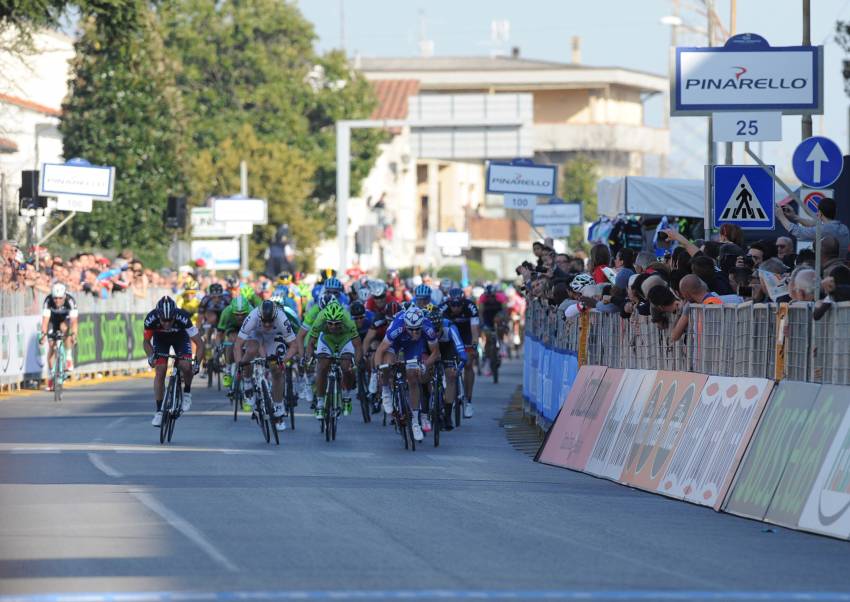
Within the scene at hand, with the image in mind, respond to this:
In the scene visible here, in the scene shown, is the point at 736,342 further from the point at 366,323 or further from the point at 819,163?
the point at 366,323

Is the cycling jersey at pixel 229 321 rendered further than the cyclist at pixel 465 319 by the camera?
No

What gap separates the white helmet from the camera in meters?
20.2

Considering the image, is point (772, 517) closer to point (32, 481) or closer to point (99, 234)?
point (32, 481)

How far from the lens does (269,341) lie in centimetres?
2189

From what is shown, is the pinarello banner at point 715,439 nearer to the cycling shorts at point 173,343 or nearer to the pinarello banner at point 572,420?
the pinarello banner at point 572,420

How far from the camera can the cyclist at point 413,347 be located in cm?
2002

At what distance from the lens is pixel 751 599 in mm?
9336

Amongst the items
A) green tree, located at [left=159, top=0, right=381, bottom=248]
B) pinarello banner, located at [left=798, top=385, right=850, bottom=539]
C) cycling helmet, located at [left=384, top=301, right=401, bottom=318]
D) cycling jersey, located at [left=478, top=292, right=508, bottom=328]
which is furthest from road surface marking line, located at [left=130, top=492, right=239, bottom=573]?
green tree, located at [left=159, top=0, right=381, bottom=248]

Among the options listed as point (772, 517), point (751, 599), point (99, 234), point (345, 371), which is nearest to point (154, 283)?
point (99, 234)

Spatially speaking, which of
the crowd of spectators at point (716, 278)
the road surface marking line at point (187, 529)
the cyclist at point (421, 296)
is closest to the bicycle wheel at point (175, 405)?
the cyclist at point (421, 296)

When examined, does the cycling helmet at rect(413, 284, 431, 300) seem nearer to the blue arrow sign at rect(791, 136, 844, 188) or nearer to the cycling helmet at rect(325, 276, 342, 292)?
the cycling helmet at rect(325, 276, 342, 292)

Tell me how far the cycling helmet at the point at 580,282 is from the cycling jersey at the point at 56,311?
10.7m

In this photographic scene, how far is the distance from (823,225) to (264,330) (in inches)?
288

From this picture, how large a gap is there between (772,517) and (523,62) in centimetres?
11360
